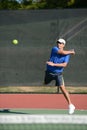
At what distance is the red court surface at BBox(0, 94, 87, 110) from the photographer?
8.31 meters

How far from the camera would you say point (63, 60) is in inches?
288

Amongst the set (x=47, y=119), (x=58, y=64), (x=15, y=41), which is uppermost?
(x=47, y=119)

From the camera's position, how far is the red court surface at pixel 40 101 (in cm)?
831

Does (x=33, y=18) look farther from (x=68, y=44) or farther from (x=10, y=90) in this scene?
(x=10, y=90)

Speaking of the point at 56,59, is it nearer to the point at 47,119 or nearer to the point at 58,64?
the point at 58,64

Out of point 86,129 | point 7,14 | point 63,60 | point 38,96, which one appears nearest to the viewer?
point 86,129

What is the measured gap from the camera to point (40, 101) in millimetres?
8719

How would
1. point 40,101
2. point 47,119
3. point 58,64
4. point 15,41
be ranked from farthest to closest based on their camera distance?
1. point 15,41
2. point 40,101
3. point 58,64
4. point 47,119

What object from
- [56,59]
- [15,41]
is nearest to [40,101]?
[56,59]

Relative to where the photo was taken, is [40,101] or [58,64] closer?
[58,64]

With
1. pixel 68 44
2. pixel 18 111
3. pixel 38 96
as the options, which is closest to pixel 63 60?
pixel 18 111

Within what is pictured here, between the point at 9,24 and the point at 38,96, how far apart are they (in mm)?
1735

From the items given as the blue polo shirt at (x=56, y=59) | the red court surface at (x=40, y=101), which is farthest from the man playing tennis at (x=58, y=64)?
the red court surface at (x=40, y=101)

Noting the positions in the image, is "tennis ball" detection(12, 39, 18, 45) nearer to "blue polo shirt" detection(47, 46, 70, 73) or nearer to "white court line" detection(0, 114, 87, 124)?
"blue polo shirt" detection(47, 46, 70, 73)
